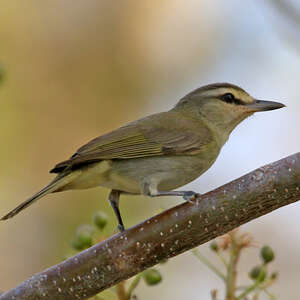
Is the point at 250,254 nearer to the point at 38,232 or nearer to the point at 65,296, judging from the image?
the point at 38,232

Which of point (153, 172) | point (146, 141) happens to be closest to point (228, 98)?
point (146, 141)

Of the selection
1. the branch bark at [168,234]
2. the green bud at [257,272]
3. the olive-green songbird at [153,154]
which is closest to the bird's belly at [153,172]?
the olive-green songbird at [153,154]

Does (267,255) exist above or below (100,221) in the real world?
below

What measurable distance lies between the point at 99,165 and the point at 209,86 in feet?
5.85

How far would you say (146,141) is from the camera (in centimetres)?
485

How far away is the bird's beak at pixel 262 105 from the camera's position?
17.0ft

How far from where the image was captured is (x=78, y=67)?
9.71 meters

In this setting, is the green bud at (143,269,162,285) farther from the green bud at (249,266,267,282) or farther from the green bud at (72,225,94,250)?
the green bud at (249,266,267,282)

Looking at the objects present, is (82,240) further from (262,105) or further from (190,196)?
(262,105)

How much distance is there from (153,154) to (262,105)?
3.87 feet

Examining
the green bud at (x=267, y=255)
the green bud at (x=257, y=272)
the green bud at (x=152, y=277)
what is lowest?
the green bud at (x=257, y=272)

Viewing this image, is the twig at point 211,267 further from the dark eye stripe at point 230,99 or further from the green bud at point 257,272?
the dark eye stripe at point 230,99

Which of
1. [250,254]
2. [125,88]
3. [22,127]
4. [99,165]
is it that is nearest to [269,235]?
[250,254]

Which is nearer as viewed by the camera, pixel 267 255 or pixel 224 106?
pixel 267 255
